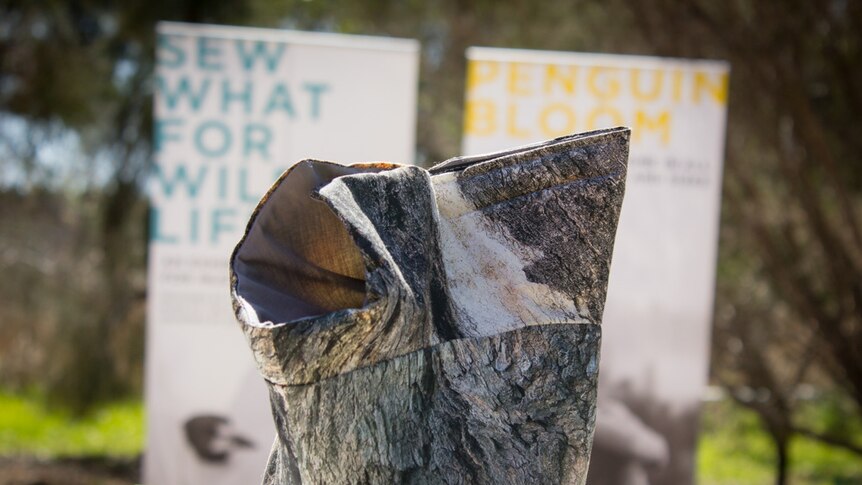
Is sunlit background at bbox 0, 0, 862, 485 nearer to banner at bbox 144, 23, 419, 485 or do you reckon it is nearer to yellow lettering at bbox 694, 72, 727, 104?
yellow lettering at bbox 694, 72, 727, 104

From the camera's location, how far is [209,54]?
13.1 ft

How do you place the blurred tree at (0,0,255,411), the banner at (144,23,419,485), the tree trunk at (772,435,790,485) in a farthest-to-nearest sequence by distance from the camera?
the tree trunk at (772,435,790,485), the blurred tree at (0,0,255,411), the banner at (144,23,419,485)

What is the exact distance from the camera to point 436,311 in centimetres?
129

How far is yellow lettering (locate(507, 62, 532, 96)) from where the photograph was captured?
408cm

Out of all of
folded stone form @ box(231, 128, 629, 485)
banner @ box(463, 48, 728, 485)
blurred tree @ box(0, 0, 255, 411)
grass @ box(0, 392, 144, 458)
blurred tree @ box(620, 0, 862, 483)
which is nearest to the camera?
folded stone form @ box(231, 128, 629, 485)

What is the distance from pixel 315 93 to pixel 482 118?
2.26 ft

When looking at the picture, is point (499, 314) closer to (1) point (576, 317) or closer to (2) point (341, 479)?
(1) point (576, 317)

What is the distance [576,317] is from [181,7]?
4.46 m

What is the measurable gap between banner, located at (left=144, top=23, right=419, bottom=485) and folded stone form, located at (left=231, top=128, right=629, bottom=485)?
2590mm

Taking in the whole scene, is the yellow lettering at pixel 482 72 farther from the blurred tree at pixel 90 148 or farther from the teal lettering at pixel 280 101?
the blurred tree at pixel 90 148

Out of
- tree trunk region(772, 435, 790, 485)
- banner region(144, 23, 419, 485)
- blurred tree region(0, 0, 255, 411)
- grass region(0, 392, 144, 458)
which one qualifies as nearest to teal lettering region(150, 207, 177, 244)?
banner region(144, 23, 419, 485)

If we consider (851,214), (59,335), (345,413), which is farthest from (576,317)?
(59,335)

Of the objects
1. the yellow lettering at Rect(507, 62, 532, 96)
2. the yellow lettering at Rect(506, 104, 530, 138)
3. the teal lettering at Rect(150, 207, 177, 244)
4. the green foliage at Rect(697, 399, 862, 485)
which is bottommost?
the green foliage at Rect(697, 399, 862, 485)

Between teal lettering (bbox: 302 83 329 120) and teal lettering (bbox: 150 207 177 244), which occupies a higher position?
teal lettering (bbox: 302 83 329 120)
